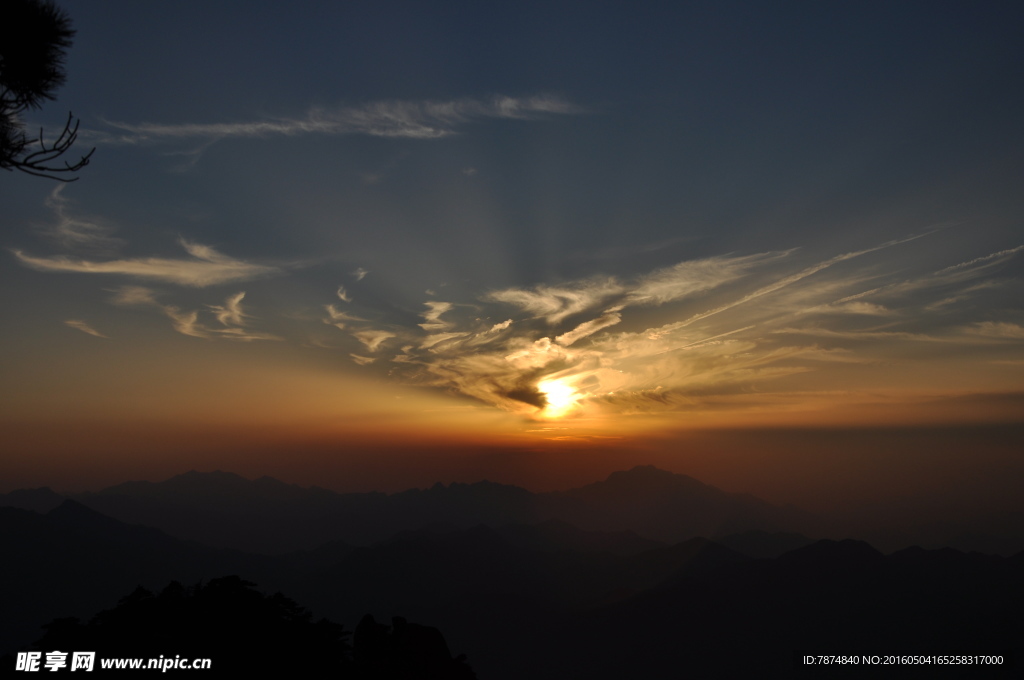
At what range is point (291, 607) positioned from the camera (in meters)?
56.0

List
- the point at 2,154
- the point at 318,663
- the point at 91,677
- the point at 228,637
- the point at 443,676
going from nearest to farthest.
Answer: the point at 2,154 → the point at 91,677 → the point at 228,637 → the point at 318,663 → the point at 443,676

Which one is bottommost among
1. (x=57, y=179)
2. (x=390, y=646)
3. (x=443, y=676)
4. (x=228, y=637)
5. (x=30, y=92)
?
(x=443, y=676)

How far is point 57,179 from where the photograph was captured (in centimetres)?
1107

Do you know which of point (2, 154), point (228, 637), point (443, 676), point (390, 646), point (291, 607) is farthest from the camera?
point (443, 676)

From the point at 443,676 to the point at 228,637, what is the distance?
49453 mm

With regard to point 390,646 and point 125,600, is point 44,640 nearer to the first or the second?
point 125,600

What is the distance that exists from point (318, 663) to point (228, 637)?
934 centimetres

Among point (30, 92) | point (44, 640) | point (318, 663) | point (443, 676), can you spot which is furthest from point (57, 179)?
point (443, 676)

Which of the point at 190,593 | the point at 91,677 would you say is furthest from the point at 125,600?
the point at 91,677

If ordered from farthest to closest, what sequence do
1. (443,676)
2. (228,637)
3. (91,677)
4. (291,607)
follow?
1. (443,676)
2. (291,607)
3. (228,637)
4. (91,677)

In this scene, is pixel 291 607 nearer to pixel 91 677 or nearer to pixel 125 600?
pixel 125 600

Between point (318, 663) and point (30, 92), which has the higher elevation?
point (30, 92)

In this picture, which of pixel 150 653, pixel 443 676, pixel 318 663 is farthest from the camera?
pixel 443 676

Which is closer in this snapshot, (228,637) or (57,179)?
(57,179)
